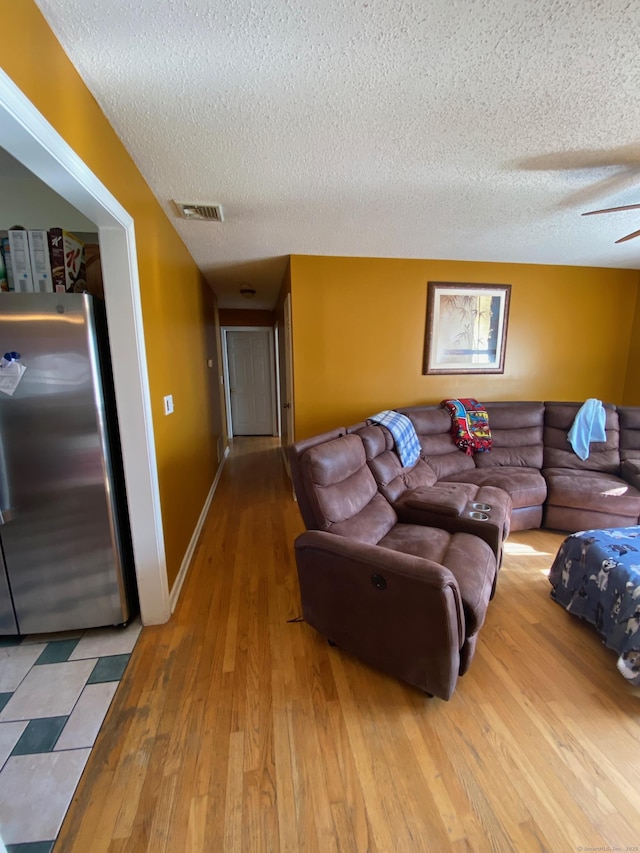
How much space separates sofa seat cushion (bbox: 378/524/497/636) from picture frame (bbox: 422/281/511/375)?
2060mm

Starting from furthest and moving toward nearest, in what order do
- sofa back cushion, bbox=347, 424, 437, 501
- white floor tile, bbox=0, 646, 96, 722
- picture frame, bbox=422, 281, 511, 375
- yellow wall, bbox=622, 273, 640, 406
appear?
yellow wall, bbox=622, 273, 640, 406
picture frame, bbox=422, 281, 511, 375
sofa back cushion, bbox=347, 424, 437, 501
white floor tile, bbox=0, 646, 96, 722

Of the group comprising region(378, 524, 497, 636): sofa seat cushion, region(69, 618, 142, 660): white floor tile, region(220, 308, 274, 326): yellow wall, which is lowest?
region(69, 618, 142, 660): white floor tile

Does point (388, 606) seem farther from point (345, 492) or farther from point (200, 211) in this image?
point (200, 211)

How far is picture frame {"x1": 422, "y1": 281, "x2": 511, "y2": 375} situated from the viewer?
10.8 ft

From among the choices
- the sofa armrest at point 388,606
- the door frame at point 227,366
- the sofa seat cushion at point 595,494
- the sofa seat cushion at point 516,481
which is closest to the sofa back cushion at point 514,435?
the sofa seat cushion at point 516,481

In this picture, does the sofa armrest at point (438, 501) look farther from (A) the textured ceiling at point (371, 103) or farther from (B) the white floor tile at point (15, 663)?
(B) the white floor tile at point (15, 663)

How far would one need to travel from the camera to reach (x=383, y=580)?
128cm

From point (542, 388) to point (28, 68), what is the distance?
14.3ft

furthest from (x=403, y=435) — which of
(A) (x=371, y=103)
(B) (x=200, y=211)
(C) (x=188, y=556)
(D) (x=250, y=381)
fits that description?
(D) (x=250, y=381)

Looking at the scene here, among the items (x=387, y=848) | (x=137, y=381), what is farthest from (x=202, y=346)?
(x=387, y=848)

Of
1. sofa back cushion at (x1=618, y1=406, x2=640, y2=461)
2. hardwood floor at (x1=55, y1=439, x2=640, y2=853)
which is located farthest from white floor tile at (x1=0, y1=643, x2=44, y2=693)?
sofa back cushion at (x1=618, y1=406, x2=640, y2=461)

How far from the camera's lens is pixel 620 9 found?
3.11ft

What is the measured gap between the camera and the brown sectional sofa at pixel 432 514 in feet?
4.12

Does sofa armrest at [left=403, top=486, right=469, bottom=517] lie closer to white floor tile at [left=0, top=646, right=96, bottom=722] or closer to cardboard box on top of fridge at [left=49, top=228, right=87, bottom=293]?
white floor tile at [left=0, top=646, right=96, bottom=722]
